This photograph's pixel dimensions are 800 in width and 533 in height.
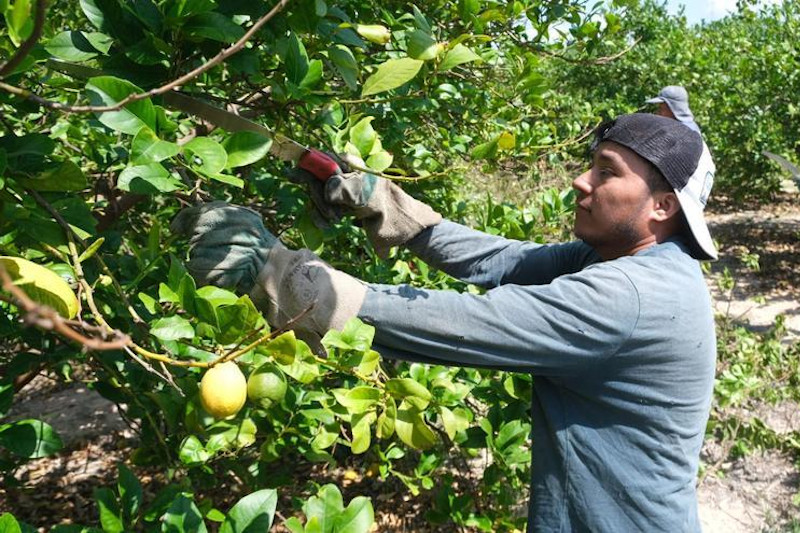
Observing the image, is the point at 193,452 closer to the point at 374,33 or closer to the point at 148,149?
the point at 148,149

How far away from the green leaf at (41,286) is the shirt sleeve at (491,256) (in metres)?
1.16

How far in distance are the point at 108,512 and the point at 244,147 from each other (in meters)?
0.76

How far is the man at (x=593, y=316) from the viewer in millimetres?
1353

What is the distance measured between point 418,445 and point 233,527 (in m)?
0.34

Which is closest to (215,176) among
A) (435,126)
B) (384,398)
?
(384,398)

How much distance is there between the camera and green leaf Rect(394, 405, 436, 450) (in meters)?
1.20

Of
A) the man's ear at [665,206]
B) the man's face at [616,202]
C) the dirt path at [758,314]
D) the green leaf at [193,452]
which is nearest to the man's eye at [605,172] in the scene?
the man's face at [616,202]

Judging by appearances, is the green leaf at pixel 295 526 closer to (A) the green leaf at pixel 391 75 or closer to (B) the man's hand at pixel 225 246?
(B) the man's hand at pixel 225 246

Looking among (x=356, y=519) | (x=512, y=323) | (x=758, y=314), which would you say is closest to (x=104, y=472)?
(x=356, y=519)

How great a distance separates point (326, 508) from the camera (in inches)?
48.5

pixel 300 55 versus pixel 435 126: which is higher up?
pixel 300 55

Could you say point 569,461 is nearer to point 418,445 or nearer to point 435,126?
point 418,445

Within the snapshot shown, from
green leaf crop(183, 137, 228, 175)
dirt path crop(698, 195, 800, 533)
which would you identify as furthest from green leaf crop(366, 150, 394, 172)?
dirt path crop(698, 195, 800, 533)

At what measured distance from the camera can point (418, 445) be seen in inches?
47.5
